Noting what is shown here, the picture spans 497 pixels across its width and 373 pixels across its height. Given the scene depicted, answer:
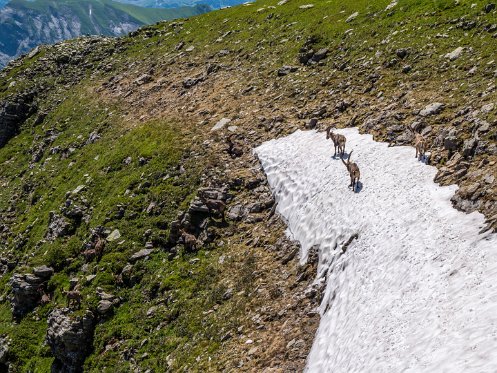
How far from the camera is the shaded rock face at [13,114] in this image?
202ft

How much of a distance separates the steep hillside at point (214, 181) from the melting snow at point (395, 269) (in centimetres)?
93

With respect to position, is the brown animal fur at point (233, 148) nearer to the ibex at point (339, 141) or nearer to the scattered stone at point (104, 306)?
the ibex at point (339, 141)

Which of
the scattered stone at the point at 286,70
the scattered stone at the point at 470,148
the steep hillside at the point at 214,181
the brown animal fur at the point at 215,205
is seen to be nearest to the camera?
the scattered stone at the point at 470,148

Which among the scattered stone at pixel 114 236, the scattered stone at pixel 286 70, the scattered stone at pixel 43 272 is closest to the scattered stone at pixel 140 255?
the scattered stone at pixel 114 236

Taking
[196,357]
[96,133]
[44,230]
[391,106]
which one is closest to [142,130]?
[96,133]

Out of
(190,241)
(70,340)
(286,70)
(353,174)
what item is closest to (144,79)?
(286,70)

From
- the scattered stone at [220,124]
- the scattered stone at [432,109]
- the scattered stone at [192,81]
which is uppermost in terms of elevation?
the scattered stone at [192,81]

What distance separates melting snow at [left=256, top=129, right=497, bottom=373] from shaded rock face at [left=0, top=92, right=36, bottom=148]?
50525 millimetres

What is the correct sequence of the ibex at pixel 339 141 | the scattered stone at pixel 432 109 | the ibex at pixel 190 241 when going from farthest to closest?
the ibex at pixel 190 241
the ibex at pixel 339 141
the scattered stone at pixel 432 109

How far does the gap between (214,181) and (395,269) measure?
52.5ft

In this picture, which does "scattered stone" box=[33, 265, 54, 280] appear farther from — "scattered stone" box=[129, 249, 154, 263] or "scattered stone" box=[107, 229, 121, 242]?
"scattered stone" box=[129, 249, 154, 263]

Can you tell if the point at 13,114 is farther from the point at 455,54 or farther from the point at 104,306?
the point at 455,54

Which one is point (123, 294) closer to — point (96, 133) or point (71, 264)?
point (71, 264)

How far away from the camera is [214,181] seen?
2942cm
